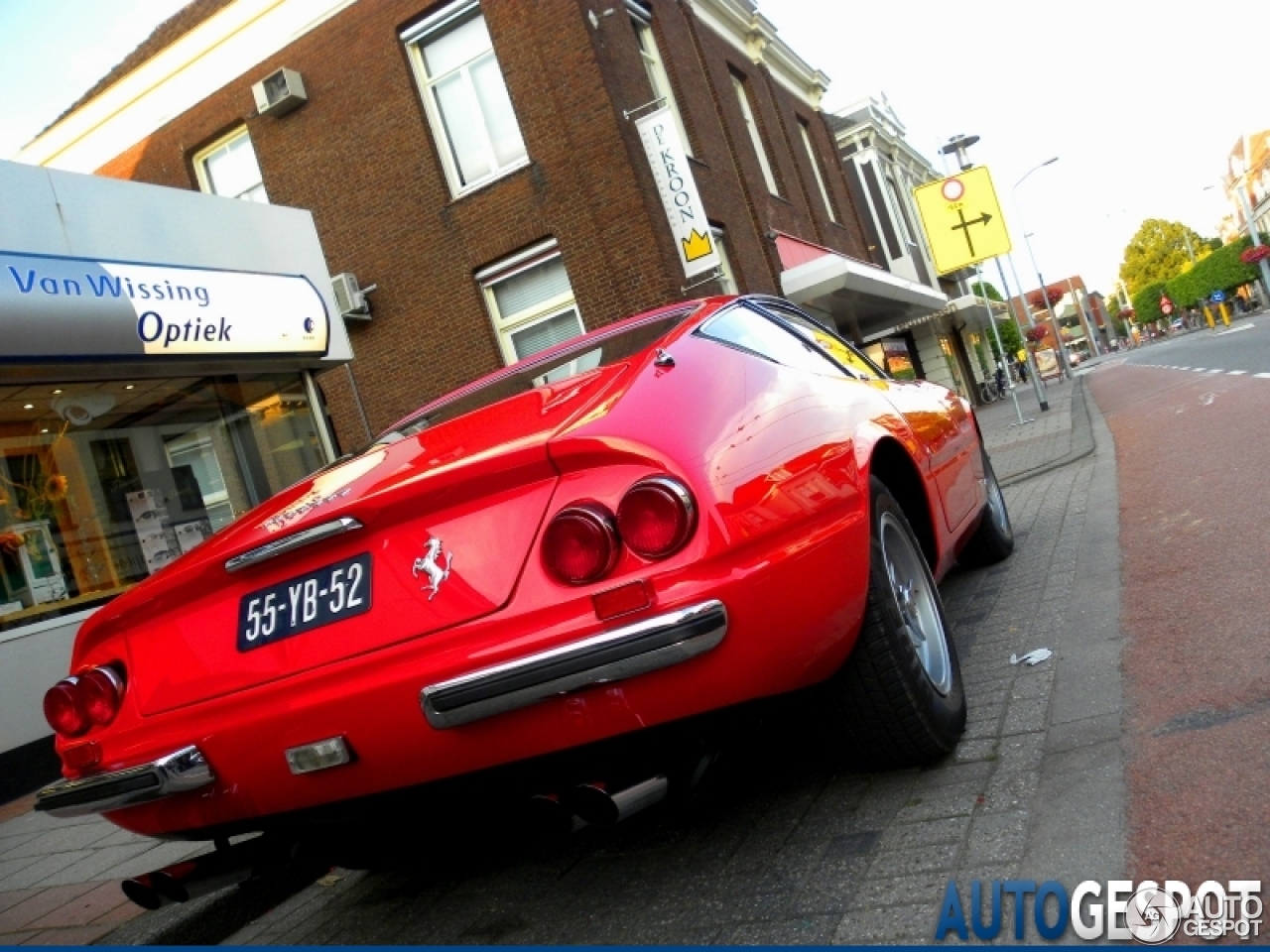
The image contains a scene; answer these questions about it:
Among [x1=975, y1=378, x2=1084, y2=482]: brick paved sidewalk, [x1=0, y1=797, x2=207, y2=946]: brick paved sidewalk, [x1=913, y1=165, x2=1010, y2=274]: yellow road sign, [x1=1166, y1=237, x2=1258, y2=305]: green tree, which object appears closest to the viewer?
[x1=0, y1=797, x2=207, y2=946]: brick paved sidewalk

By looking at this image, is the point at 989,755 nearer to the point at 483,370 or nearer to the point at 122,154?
the point at 483,370

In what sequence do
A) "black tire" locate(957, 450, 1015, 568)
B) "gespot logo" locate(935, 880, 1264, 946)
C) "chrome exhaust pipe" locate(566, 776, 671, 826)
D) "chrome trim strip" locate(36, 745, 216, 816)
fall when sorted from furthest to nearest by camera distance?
1. "black tire" locate(957, 450, 1015, 568)
2. "chrome trim strip" locate(36, 745, 216, 816)
3. "chrome exhaust pipe" locate(566, 776, 671, 826)
4. "gespot logo" locate(935, 880, 1264, 946)

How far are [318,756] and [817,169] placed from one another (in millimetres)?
25594

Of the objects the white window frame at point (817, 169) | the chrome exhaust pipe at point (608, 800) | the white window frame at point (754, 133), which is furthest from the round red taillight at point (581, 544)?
the white window frame at point (817, 169)

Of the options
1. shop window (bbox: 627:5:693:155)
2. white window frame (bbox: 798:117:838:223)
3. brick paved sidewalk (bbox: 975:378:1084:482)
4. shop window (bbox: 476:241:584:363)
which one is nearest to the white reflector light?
brick paved sidewalk (bbox: 975:378:1084:482)

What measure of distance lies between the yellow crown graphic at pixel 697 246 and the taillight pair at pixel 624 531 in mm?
13098

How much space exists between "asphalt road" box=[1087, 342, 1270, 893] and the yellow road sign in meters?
9.32

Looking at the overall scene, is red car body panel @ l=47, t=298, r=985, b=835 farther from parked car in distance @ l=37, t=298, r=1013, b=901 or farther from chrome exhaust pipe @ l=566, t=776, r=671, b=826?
chrome exhaust pipe @ l=566, t=776, r=671, b=826

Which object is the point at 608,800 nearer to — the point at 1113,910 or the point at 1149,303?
the point at 1113,910

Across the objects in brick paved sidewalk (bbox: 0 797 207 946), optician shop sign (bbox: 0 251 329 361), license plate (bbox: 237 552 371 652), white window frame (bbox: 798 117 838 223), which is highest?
white window frame (bbox: 798 117 838 223)

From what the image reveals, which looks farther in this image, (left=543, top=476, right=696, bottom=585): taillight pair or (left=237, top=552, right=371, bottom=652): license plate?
(left=237, top=552, right=371, bottom=652): license plate

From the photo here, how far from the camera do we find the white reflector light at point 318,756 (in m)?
2.55

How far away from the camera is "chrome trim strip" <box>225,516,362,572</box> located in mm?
2643

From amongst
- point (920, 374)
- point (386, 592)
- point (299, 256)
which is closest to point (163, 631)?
point (386, 592)
